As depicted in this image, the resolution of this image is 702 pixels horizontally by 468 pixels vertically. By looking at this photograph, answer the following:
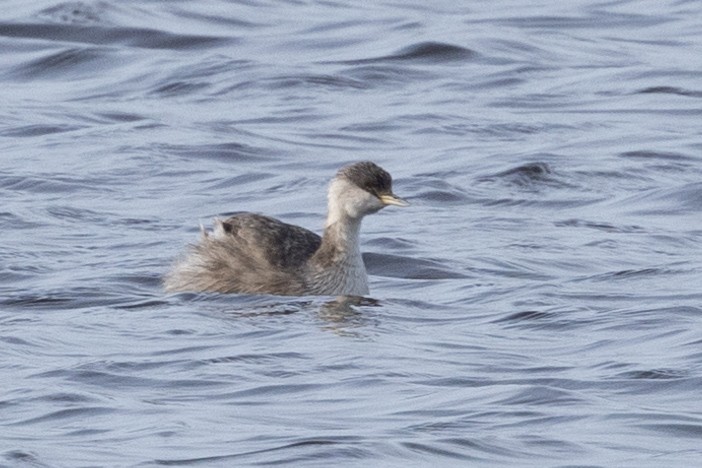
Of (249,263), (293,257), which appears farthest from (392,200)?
(249,263)

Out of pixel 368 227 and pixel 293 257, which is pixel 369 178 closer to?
pixel 293 257

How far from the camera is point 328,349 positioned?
38.1 ft

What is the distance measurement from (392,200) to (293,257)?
0.69 meters

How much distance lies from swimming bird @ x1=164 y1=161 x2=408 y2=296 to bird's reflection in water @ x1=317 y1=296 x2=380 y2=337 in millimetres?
116

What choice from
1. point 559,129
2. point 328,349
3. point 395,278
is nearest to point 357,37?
point 559,129

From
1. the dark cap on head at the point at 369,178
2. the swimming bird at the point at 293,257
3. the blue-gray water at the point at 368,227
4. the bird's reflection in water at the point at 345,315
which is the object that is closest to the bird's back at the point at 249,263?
the swimming bird at the point at 293,257

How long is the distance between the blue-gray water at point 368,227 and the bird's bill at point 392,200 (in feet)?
1.87

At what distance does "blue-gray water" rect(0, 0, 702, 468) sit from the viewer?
9.82 m

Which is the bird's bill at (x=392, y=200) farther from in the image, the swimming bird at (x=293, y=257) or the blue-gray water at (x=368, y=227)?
the blue-gray water at (x=368, y=227)

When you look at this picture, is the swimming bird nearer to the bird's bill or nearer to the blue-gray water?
the bird's bill

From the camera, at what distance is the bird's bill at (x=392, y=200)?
13141 millimetres

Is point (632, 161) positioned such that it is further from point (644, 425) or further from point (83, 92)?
point (644, 425)

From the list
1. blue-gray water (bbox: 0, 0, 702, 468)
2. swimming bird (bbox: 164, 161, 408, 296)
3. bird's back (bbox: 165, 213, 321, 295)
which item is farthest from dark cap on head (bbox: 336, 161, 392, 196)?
blue-gray water (bbox: 0, 0, 702, 468)

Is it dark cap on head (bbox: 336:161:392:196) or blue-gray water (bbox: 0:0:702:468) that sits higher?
dark cap on head (bbox: 336:161:392:196)
